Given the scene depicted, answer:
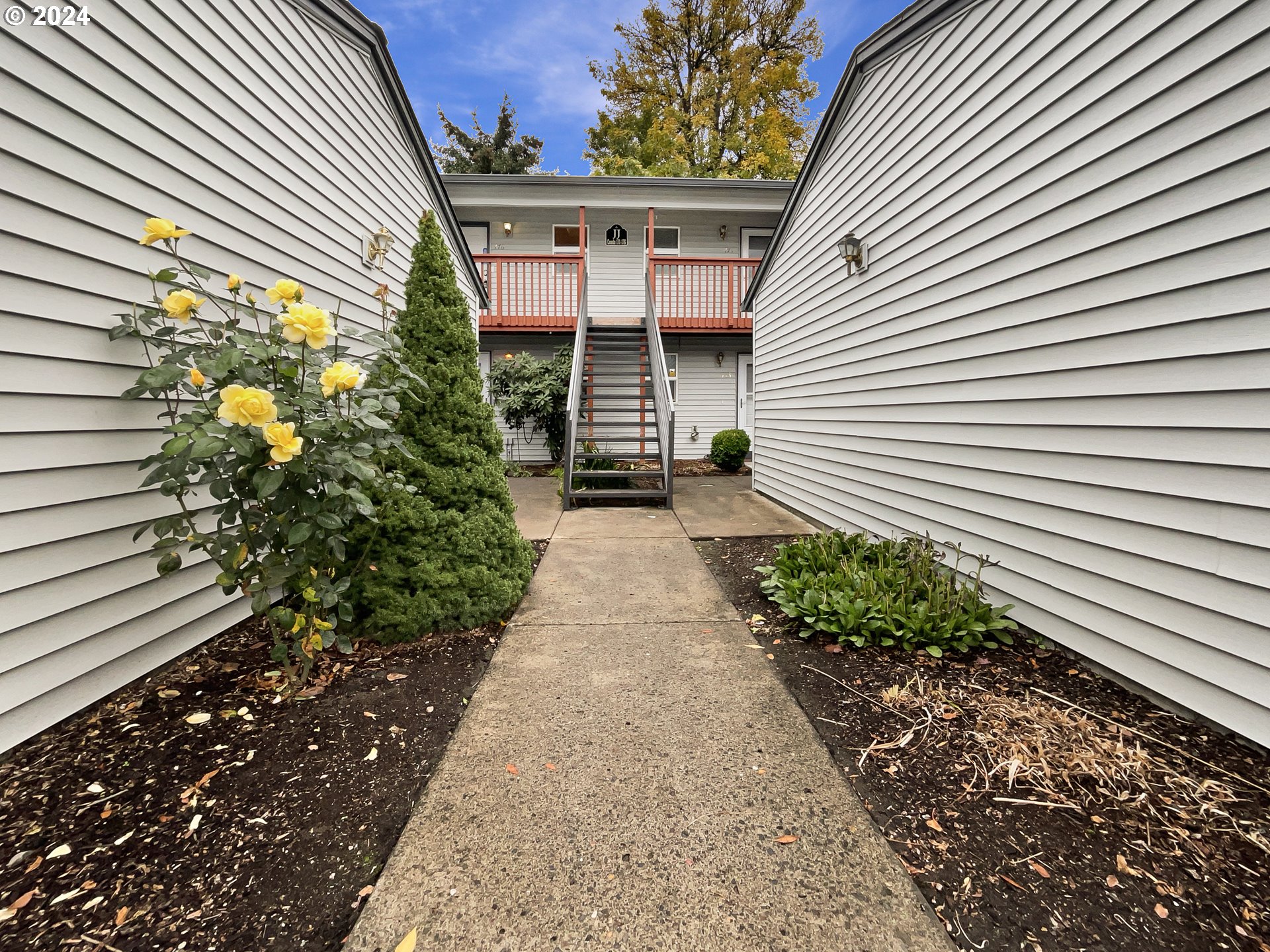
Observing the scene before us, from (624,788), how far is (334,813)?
78 centimetres

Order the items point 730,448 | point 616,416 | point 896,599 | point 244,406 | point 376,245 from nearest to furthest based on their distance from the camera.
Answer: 1. point 244,406
2. point 896,599
3. point 376,245
4. point 616,416
5. point 730,448

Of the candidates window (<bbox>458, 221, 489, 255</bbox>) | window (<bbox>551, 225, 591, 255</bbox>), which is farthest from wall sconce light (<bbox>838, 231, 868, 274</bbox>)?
window (<bbox>458, 221, 489, 255</bbox>)

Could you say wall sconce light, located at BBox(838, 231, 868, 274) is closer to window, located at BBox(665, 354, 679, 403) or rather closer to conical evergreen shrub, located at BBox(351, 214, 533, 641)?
conical evergreen shrub, located at BBox(351, 214, 533, 641)

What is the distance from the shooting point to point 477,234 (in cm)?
1001

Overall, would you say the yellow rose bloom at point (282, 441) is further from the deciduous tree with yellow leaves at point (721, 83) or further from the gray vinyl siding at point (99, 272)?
the deciduous tree with yellow leaves at point (721, 83)

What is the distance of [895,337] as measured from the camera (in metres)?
3.54

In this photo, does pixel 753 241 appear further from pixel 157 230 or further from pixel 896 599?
pixel 157 230

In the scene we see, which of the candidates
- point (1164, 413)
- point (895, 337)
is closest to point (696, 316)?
point (895, 337)

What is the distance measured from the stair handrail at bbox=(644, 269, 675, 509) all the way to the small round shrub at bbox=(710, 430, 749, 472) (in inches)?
97.0

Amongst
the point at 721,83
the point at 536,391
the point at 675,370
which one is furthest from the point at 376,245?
the point at 721,83

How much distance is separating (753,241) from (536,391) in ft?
18.2

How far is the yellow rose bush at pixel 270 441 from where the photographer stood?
1.66 meters

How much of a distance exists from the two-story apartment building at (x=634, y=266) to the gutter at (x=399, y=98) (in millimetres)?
2198

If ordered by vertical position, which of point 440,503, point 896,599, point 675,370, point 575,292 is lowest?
point 896,599
